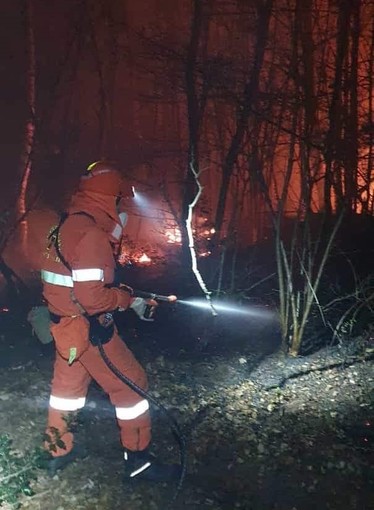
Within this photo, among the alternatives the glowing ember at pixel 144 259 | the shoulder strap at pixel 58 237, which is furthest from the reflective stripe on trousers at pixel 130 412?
the glowing ember at pixel 144 259

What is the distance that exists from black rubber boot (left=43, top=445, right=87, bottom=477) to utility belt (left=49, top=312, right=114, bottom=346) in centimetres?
95

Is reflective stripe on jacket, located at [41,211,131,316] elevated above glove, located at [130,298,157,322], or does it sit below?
above

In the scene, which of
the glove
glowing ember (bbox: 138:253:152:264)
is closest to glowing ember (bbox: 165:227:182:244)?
glowing ember (bbox: 138:253:152:264)

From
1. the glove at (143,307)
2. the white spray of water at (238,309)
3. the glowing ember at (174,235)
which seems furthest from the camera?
the glowing ember at (174,235)

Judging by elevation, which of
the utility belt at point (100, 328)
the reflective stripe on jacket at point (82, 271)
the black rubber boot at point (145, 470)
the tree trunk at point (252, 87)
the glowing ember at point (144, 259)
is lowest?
the black rubber boot at point (145, 470)

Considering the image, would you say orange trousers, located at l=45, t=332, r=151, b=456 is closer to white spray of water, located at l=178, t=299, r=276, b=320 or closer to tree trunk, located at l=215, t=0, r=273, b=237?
white spray of water, located at l=178, t=299, r=276, b=320

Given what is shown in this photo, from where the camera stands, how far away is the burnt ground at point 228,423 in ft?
11.8

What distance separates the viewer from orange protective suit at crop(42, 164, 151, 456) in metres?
3.35

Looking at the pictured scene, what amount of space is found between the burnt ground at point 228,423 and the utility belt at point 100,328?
1.08 meters

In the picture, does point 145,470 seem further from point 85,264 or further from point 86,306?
point 85,264

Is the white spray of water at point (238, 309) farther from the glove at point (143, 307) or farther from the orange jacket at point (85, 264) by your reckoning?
the orange jacket at point (85, 264)

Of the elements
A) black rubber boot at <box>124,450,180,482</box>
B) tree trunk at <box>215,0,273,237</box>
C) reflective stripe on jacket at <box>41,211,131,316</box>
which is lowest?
black rubber boot at <box>124,450,180,482</box>

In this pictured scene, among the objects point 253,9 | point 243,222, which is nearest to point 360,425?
point 253,9

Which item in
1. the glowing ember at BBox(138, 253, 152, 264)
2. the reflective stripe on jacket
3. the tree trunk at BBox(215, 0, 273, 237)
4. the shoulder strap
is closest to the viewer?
Result: the reflective stripe on jacket
